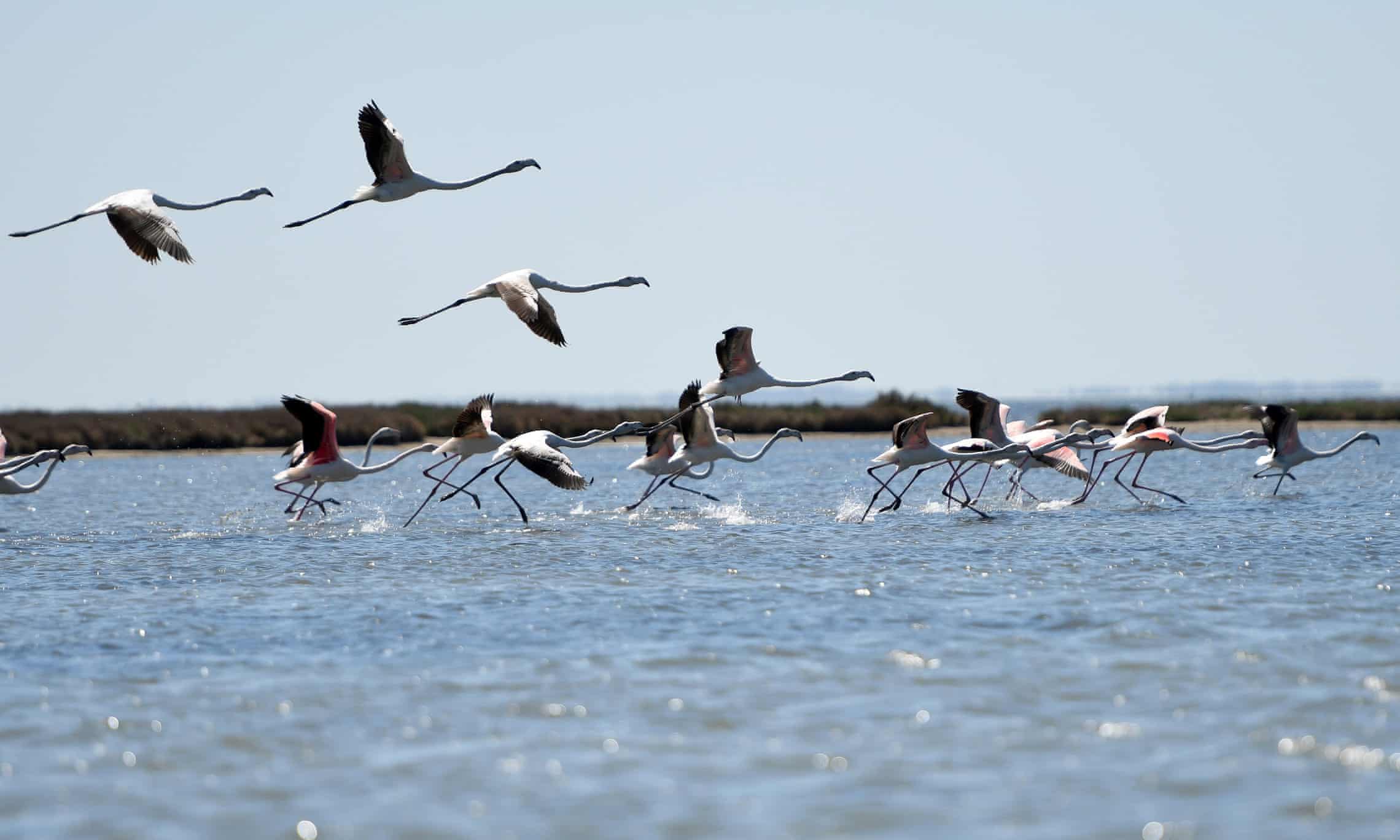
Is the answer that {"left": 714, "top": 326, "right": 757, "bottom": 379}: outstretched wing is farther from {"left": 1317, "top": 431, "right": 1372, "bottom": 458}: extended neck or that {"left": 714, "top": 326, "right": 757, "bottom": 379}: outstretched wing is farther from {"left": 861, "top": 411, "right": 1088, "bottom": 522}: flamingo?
{"left": 1317, "top": 431, "right": 1372, "bottom": 458}: extended neck

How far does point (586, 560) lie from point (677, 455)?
4997mm

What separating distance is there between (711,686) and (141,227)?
6.75 m

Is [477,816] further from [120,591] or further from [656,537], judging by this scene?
[656,537]

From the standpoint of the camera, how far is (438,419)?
45844 mm

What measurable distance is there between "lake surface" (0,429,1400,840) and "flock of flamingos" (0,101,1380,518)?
4.14ft

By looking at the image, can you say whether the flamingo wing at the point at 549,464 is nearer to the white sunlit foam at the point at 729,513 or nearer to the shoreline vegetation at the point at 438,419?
the white sunlit foam at the point at 729,513

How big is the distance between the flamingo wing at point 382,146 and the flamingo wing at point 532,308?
1.31 meters

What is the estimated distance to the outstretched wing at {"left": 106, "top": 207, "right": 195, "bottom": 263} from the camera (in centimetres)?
1167

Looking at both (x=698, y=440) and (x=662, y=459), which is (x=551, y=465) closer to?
(x=698, y=440)

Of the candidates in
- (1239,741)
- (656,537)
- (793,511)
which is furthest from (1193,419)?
(1239,741)

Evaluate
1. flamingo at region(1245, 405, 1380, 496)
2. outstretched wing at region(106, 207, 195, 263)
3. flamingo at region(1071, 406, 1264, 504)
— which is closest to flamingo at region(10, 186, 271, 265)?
outstretched wing at region(106, 207, 195, 263)

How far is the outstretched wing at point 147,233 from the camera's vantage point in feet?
38.3

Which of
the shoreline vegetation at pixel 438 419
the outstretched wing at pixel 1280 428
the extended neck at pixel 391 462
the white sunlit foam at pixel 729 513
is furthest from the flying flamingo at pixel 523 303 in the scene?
the shoreline vegetation at pixel 438 419

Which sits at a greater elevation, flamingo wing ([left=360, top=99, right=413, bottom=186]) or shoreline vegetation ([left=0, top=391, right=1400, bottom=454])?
flamingo wing ([left=360, top=99, right=413, bottom=186])
